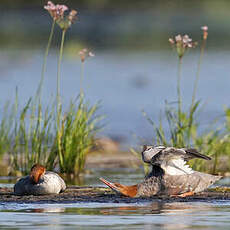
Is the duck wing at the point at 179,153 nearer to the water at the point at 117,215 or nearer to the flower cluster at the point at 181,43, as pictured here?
the water at the point at 117,215

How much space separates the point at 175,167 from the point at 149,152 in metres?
0.34

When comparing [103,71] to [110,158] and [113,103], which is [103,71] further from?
[110,158]

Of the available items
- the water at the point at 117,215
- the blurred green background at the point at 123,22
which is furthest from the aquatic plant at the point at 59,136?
the blurred green background at the point at 123,22

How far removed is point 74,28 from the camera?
50.5 metres

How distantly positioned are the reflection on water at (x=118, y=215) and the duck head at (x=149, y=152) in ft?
1.87

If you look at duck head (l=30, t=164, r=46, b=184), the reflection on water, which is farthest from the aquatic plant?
the reflection on water

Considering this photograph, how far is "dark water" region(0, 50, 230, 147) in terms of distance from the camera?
23.6m

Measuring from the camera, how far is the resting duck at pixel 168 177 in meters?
10.4

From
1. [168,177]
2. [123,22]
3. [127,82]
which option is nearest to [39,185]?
[168,177]

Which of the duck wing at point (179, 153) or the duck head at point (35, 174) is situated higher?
the duck wing at point (179, 153)

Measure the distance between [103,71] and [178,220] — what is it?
24319mm

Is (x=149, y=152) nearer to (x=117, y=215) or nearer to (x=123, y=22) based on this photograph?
(x=117, y=215)

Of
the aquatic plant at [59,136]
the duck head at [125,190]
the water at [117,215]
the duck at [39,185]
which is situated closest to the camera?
the water at [117,215]

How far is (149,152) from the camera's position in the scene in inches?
412
